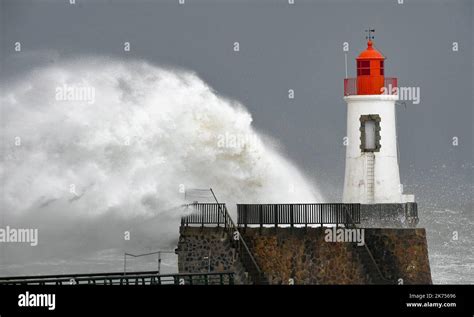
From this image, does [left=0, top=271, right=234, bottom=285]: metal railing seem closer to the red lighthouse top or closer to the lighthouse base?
the lighthouse base

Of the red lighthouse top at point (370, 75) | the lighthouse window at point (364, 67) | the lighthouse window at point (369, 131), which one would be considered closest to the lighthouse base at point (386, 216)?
the lighthouse window at point (369, 131)

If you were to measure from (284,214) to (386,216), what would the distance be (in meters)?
4.08

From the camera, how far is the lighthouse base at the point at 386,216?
184 feet

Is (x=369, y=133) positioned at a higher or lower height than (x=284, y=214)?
higher

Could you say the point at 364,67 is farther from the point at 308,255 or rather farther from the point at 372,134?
the point at 308,255

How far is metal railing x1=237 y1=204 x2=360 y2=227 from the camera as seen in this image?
53281mm

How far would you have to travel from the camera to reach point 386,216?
56.4 metres

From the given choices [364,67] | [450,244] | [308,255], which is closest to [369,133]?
[364,67]

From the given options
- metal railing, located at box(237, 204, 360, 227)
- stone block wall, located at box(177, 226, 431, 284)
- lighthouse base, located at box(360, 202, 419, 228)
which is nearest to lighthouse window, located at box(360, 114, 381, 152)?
lighthouse base, located at box(360, 202, 419, 228)
